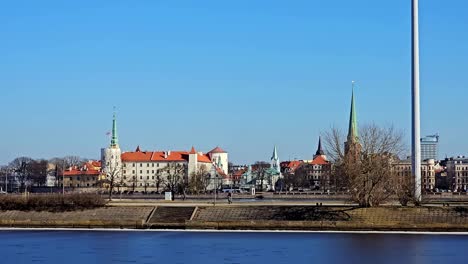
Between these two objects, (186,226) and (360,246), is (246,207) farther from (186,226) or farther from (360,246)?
(360,246)

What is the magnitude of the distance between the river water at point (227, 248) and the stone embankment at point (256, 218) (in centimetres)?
442

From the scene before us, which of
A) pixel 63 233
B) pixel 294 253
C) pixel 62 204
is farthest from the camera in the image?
pixel 62 204

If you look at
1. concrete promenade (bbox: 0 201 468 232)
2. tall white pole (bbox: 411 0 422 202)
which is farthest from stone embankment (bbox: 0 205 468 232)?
tall white pole (bbox: 411 0 422 202)

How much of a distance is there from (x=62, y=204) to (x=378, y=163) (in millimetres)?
28597

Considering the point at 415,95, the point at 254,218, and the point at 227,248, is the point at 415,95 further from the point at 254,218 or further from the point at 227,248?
the point at 227,248

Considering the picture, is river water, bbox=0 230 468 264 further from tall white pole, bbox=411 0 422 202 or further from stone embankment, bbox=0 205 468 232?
tall white pole, bbox=411 0 422 202

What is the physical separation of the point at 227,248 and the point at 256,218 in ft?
64.5

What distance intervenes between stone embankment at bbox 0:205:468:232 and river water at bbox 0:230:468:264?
442cm

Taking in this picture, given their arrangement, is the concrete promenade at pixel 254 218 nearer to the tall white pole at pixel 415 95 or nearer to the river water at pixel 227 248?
the tall white pole at pixel 415 95

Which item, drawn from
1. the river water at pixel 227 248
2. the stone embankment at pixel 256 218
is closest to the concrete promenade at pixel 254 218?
the stone embankment at pixel 256 218

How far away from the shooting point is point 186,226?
214ft

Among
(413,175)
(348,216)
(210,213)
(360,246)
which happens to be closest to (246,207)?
(210,213)

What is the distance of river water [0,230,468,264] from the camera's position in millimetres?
41094

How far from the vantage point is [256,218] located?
2630 inches
